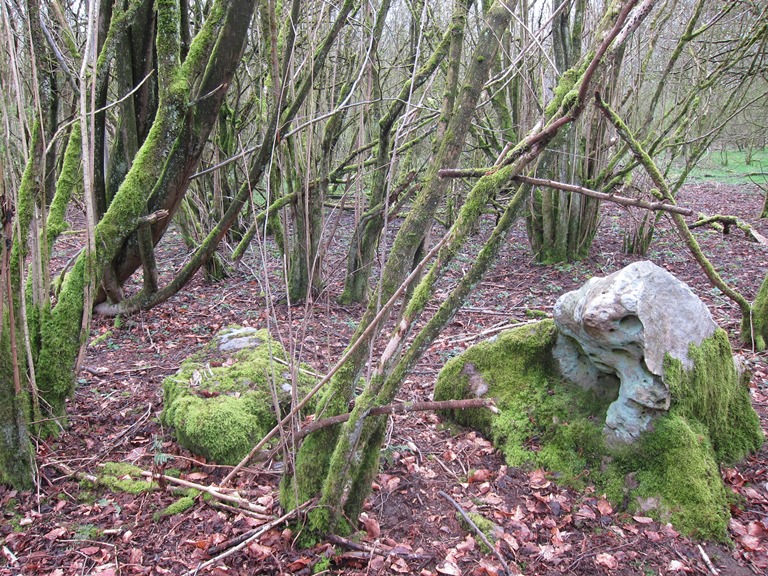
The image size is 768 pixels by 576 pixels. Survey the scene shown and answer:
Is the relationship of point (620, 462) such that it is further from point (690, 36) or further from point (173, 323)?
point (690, 36)

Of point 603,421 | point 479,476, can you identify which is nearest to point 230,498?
point 479,476

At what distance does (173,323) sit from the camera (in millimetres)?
5766

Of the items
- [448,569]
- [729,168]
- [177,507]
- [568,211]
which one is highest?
[729,168]

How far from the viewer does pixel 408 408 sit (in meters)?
1.94

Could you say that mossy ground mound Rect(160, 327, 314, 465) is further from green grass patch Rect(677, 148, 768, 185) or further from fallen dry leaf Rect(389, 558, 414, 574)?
green grass patch Rect(677, 148, 768, 185)

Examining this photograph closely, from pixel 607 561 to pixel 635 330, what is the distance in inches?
45.9

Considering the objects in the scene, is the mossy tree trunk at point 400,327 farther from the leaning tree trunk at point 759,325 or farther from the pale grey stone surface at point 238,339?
the leaning tree trunk at point 759,325

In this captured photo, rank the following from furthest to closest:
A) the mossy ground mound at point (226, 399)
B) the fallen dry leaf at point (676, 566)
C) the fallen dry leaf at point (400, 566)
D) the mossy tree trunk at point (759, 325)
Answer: the mossy tree trunk at point (759, 325)
the mossy ground mound at point (226, 399)
the fallen dry leaf at point (676, 566)
the fallen dry leaf at point (400, 566)

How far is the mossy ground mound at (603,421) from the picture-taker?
2828 mm

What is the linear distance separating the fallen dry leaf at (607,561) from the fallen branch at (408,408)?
3.82 ft

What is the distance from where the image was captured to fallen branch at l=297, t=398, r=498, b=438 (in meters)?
1.82

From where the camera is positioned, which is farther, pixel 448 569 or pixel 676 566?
pixel 676 566

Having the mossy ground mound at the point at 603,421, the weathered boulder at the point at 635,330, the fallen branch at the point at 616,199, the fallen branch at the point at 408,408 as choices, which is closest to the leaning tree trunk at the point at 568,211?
the mossy ground mound at the point at 603,421

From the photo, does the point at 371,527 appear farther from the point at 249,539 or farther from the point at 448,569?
the point at 249,539
